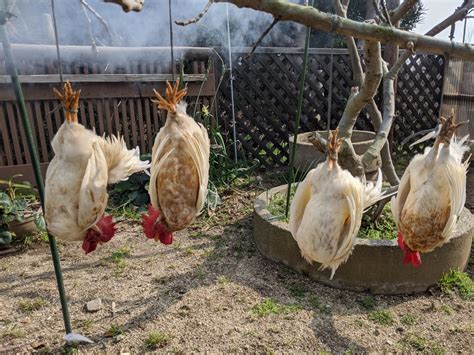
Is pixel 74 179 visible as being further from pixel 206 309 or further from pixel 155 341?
pixel 206 309

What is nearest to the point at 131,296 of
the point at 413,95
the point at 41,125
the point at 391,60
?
the point at 41,125

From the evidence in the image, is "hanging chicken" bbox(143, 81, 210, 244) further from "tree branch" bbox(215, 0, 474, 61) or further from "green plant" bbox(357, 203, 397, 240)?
"green plant" bbox(357, 203, 397, 240)

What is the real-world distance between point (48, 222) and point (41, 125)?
127 inches

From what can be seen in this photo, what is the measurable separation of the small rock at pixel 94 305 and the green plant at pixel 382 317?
1.64m

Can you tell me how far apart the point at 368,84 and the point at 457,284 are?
4.90 feet

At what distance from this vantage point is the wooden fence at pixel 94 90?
3.82 meters

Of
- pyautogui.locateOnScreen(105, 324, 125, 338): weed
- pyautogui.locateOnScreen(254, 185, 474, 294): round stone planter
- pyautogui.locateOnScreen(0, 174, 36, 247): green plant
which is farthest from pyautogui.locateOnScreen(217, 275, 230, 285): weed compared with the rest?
pyautogui.locateOnScreen(0, 174, 36, 247): green plant

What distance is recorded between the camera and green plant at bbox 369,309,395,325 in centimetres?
224

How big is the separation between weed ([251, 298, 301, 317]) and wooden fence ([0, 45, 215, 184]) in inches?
105

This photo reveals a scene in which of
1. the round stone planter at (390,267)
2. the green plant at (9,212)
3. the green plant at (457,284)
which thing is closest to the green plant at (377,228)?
the round stone planter at (390,267)

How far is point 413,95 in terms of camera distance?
6.15 m

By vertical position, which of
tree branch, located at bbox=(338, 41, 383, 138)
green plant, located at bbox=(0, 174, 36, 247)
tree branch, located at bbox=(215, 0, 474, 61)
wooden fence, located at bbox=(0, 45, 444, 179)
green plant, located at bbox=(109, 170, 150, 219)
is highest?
tree branch, located at bbox=(215, 0, 474, 61)

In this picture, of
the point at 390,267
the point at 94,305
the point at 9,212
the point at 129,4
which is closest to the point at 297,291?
the point at 390,267

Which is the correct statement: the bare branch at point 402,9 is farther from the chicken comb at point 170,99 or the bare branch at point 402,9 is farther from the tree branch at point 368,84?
the chicken comb at point 170,99
